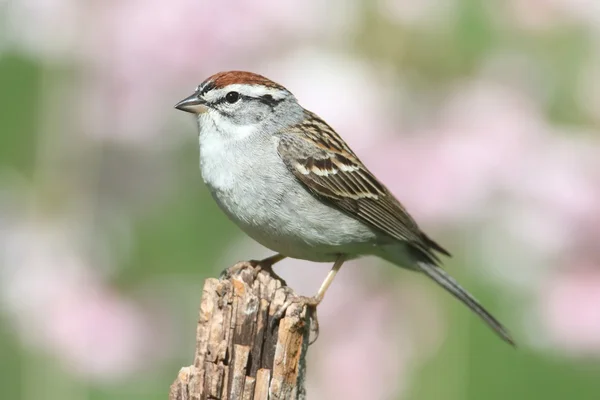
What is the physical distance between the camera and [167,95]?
13.5 feet

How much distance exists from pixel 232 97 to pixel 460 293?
1.09 meters

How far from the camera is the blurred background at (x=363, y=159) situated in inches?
149

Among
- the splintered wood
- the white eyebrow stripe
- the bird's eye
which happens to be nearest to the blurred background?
the white eyebrow stripe

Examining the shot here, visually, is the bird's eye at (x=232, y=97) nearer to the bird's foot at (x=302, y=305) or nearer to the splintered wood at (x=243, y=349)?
the bird's foot at (x=302, y=305)

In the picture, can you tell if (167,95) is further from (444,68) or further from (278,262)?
(444,68)

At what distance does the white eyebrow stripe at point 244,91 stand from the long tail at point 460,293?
848 mm

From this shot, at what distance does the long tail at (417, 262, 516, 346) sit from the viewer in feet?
13.0

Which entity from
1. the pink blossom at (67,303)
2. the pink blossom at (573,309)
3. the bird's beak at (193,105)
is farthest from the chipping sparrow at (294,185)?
the pink blossom at (67,303)

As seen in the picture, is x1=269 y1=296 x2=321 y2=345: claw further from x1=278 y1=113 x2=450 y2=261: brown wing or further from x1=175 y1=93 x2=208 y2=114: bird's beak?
x1=175 y1=93 x2=208 y2=114: bird's beak

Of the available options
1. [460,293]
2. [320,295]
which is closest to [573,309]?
[460,293]

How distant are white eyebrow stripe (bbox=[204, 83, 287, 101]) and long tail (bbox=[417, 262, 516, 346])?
85cm

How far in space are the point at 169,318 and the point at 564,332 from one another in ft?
4.84

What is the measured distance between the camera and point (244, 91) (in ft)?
12.4

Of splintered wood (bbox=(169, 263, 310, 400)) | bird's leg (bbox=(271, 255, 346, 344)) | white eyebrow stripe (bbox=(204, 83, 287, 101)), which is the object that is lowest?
bird's leg (bbox=(271, 255, 346, 344))
